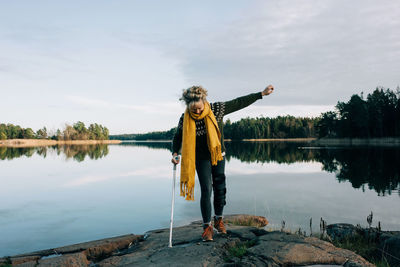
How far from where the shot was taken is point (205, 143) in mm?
4496

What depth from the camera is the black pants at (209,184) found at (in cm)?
445

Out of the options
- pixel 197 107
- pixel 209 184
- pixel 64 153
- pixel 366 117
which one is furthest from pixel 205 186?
pixel 366 117

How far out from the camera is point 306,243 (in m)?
4.12

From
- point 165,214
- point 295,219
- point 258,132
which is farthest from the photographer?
point 258,132

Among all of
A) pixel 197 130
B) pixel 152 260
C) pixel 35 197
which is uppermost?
pixel 197 130

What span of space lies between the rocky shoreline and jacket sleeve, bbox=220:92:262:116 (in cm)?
207

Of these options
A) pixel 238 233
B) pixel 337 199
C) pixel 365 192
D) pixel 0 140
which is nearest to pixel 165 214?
pixel 238 233

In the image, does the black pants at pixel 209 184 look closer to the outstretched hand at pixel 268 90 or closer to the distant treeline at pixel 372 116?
the outstretched hand at pixel 268 90

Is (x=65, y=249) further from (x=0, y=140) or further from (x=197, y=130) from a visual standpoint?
(x=0, y=140)

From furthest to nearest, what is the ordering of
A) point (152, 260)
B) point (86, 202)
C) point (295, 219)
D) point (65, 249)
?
1. point (86, 202)
2. point (295, 219)
3. point (65, 249)
4. point (152, 260)

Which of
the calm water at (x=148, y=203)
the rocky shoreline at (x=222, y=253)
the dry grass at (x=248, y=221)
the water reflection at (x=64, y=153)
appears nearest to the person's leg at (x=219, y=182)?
the rocky shoreline at (x=222, y=253)

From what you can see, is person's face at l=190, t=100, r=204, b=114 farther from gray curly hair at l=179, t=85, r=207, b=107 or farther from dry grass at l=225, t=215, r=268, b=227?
dry grass at l=225, t=215, r=268, b=227

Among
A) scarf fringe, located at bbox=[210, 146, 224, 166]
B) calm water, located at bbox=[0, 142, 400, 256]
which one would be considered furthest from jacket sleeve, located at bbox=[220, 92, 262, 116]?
calm water, located at bbox=[0, 142, 400, 256]

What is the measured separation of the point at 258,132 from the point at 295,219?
407 ft
